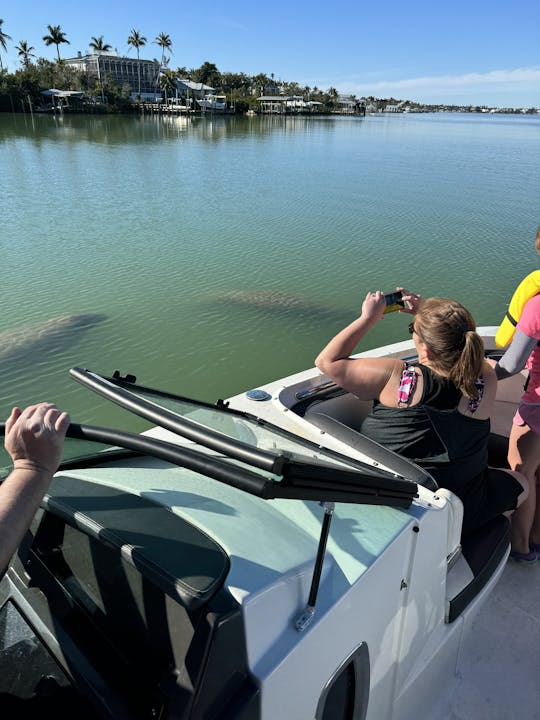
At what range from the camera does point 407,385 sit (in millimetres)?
2221

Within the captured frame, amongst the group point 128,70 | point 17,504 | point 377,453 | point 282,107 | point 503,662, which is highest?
point 128,70

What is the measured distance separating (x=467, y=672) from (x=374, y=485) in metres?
1.72

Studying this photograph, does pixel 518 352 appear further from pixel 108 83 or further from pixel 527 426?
pixel 108 83

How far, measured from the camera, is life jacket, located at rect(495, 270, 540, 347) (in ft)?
8.71

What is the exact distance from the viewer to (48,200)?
17203 millimetres

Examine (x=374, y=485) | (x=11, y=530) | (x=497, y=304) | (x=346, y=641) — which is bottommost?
(x=497, y=304)

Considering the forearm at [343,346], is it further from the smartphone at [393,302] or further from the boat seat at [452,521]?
the boat seat at [452,521]

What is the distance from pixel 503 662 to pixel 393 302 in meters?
1.91

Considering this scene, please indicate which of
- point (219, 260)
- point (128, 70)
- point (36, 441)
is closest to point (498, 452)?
point (36, 441)

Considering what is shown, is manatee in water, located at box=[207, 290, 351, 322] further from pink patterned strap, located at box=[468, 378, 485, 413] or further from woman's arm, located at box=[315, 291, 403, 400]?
pink patterned strap, located at box=[468, 378, 485, 413]

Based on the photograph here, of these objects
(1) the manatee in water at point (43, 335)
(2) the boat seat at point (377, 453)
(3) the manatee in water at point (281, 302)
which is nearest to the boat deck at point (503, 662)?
(2) the boat seat at point (377, 453)

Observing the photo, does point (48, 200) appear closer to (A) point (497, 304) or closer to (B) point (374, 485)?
(A) point (497, 304)

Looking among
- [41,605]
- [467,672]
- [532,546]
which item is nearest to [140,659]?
[41,605]

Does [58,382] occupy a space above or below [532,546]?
below
